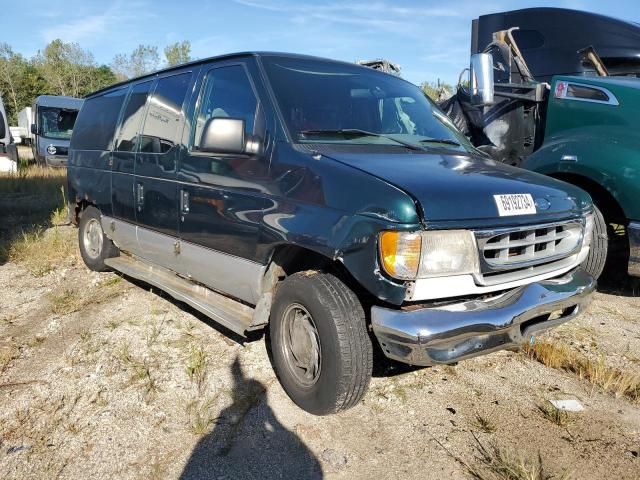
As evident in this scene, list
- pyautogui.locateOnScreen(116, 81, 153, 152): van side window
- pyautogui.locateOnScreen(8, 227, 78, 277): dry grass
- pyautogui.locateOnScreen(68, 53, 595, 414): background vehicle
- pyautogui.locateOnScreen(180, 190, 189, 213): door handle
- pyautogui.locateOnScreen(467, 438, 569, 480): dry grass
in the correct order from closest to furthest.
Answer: pyautogui.locateOnScreen(467, 438, 569, 480): dry grass
pyautogui.locateOnScreen(68, 53, 595, 414): background vehicle
pyautogui.locateOnScreen(180, 190, 189, 213): door handle
pyautogui.locateOnScreen(116, 81, 153, 152): van side window
pyautogui.locateOnScreen(8, 227, 78, 277): dry grass

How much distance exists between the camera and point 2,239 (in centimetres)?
707

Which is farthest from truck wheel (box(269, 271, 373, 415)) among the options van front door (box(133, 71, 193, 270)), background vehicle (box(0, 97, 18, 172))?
background vehicle (box(0, 97, 18, 172))

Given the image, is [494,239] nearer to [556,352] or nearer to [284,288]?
[284,288]

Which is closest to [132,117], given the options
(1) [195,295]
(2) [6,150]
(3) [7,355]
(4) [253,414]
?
(1) [195,295]

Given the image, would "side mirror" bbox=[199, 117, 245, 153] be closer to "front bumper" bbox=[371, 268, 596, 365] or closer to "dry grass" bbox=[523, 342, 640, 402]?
"front bumper" bbox=[371, 268, 596, 365]

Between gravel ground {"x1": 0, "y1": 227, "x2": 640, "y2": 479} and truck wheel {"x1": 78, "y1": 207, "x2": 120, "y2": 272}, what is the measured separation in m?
1.26

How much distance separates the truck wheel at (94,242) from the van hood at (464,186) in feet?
11.0

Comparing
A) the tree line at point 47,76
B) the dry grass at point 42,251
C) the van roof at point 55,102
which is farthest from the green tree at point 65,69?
the dry grass at point 42,251

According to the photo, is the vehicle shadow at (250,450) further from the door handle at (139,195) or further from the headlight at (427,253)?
the door handle at (139,195)

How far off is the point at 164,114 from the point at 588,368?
142 inches

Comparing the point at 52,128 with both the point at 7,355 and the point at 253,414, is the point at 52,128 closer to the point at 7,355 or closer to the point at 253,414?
the point at 7,355

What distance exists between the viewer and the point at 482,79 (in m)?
5.06

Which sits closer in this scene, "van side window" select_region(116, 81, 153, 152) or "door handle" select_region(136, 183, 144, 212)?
"door handle" select_region(136, 183, 144, 212)

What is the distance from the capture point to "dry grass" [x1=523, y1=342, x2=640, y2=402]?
3215 millimetres
